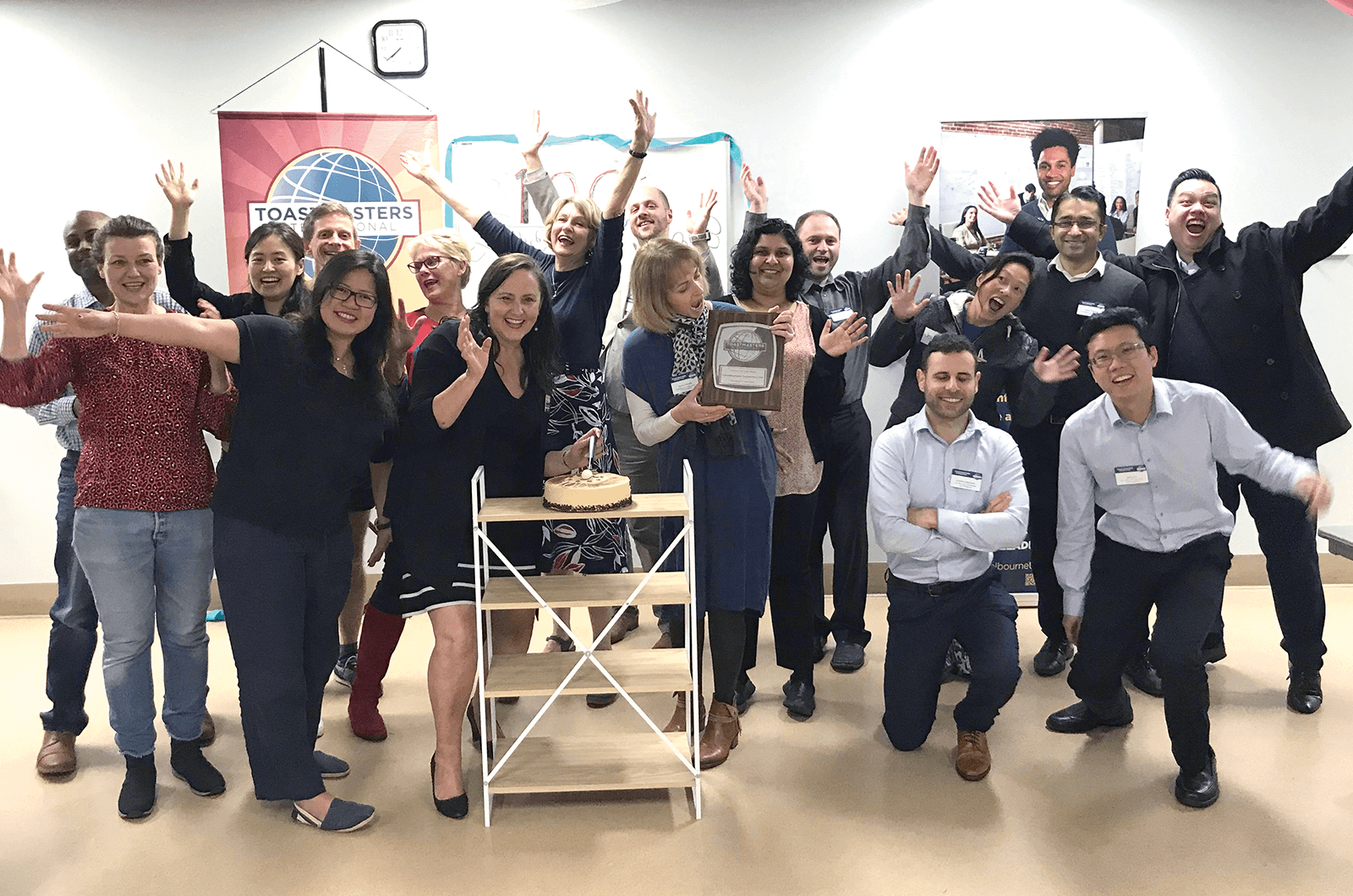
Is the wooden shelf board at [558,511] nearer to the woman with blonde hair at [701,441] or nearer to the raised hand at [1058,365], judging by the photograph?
the woman with blonde hair at [701,441]

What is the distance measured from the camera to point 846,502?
12.7ft

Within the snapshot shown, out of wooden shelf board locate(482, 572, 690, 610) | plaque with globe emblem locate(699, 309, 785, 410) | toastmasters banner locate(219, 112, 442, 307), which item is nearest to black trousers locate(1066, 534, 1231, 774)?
plaque with globe emblem locate(699, 309, 785, 410)

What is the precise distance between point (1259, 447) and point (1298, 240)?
962mm

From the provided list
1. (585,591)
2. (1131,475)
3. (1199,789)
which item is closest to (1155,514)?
(1131,475)

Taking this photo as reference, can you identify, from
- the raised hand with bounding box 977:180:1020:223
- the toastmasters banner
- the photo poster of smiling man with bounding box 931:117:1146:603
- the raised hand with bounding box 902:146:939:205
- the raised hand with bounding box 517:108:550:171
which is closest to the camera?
the raised hand with bounding box 517:108:550:171

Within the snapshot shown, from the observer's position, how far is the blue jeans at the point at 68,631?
10.2 feet

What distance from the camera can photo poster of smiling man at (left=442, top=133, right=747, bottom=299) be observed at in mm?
4773

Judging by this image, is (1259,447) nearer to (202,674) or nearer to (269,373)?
(269,373)

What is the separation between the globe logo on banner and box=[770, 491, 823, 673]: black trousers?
2.36 m

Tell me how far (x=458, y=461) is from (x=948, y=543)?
1.46 meters

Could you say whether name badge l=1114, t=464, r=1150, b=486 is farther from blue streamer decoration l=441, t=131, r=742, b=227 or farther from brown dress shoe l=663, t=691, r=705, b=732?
blue streamer decoration l=441, t=131, r=742, b=227

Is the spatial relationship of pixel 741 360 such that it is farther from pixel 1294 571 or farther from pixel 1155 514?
pixel 1294 571

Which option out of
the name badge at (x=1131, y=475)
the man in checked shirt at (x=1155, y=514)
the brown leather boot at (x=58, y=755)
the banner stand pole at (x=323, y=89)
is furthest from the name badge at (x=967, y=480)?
the banner stand pole at (x=323, y=89)

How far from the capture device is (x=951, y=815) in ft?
9.32
